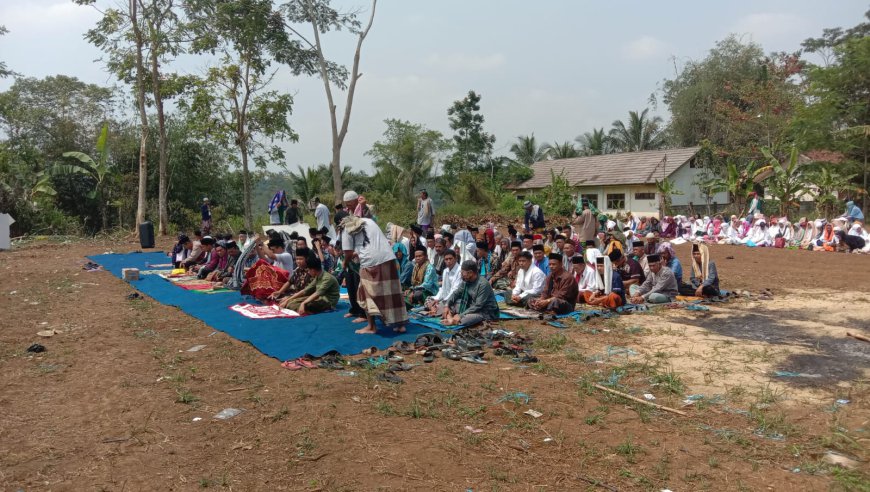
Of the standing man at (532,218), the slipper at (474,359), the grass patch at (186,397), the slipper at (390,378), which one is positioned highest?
the standing man at (532,218)

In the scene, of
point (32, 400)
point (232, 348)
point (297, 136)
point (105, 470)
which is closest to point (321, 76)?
point (297, 136)

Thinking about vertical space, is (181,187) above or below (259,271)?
above

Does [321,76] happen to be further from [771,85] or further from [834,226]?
[771,85]

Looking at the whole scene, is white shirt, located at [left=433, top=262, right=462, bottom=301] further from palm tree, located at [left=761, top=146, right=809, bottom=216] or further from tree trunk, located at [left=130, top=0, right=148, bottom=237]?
palm tree, located at [left=761, top=146, right=809, bottom=216]

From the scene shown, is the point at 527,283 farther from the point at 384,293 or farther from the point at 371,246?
the point at 371,246

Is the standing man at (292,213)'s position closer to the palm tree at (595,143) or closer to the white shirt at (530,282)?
the white shirt at (530,282)

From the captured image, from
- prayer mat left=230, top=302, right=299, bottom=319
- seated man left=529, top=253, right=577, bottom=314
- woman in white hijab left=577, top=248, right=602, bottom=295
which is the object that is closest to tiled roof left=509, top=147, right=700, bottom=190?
woman in white hijab left=577, top=248, right=602, bottom=295

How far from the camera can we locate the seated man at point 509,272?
31.5 feet

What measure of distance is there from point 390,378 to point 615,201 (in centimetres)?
2539

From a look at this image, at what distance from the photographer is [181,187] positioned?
22891mm

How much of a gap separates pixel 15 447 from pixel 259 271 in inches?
195

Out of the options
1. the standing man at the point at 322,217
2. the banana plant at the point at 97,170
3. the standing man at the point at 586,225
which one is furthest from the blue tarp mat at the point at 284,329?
the banana plant at the point at 97,170

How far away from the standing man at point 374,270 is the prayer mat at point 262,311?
1.40m

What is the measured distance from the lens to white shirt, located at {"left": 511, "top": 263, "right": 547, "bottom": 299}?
321 inches
